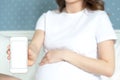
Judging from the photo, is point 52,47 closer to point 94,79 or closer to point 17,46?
point 94,79

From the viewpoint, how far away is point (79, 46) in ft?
4.56

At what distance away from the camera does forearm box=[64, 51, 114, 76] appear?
4.38ft

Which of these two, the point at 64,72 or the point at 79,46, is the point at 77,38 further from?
the point at 64,72

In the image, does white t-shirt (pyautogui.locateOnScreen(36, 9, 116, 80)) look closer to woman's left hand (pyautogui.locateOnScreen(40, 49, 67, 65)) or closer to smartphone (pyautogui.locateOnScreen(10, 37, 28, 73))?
woman's left hand (pyautogui.locateOnScreen(40, 49, 67, 65))

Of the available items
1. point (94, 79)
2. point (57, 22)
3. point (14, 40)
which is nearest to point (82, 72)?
point (94, 79)

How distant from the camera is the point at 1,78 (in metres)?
0.89

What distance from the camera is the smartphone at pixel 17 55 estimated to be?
3.59ft

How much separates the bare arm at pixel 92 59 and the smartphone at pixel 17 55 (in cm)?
27

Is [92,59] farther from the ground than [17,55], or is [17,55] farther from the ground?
[17,55]

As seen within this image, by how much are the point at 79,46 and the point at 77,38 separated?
0.04 meters

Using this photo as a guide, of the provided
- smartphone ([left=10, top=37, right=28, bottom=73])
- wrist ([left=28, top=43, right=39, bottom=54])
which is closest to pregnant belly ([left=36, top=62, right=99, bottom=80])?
wrist ([left=28, top=43, right=39, bottom=54])

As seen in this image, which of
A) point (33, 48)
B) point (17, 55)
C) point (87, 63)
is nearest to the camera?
point (17, 55)

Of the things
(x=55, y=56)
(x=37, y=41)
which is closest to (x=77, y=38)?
(x=55, y=56)

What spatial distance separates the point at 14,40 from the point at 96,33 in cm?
46
